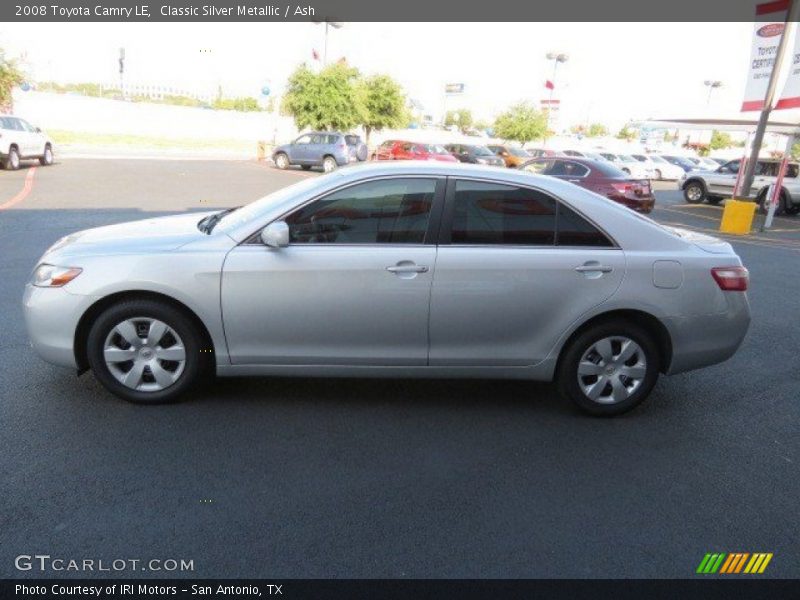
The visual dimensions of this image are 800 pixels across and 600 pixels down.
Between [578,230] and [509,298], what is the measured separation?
2.19 feet

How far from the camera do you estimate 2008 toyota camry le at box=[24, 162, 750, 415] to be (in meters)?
4.11

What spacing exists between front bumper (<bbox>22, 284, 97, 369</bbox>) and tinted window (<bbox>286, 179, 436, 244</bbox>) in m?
1.39

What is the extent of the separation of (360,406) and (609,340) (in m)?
1.70

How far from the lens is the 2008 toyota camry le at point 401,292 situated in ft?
13.5

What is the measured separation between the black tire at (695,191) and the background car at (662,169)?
56.3ft

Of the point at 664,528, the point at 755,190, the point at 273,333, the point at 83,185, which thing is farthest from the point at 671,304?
the point at 755,190

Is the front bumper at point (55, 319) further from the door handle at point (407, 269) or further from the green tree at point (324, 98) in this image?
the green tree at point (324, 98)

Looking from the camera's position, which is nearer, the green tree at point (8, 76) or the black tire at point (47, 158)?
the black tire at point (47, 158)

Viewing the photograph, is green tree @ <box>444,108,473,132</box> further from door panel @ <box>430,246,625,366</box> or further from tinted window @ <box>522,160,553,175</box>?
door panel @ <box>430,246,625,366</box>

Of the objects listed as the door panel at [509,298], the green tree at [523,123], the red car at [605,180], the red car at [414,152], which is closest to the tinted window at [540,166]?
the red car at [605,180]

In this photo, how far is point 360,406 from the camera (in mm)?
4453

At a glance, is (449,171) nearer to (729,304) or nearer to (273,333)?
(273,333)

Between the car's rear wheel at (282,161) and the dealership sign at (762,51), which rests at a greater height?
the dealership sign at (762,51)

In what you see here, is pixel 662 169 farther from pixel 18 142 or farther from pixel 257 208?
pixel 257 208
